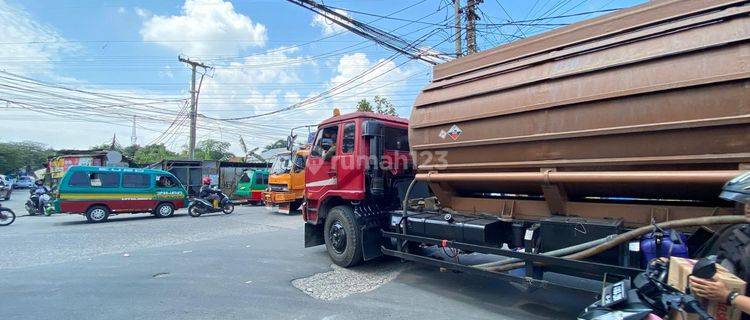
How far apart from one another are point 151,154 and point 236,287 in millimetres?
44069

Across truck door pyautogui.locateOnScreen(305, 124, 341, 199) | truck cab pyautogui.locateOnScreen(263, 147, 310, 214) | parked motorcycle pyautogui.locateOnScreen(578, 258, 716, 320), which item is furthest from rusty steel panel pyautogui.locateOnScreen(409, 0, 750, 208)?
truck cab pyautogui.locateOnScreen(263, 147, 310, 214)

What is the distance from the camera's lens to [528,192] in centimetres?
422

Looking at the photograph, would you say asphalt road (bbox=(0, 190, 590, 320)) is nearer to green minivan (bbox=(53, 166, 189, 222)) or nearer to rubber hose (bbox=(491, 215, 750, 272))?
rubber hose (bbox=(491, 215, 750, 272))

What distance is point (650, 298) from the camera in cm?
237

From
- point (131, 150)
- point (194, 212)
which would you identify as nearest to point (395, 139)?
point (194, 212)

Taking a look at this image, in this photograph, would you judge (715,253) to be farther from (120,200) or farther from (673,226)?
(120,200)

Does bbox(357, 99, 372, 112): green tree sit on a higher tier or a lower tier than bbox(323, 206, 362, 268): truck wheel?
higher

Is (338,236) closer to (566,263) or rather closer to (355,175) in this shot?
(355,175)

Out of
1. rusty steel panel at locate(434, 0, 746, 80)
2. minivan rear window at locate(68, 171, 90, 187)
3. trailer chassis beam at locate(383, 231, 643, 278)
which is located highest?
rusty steel panel at locate(434, 0, 746, 80)

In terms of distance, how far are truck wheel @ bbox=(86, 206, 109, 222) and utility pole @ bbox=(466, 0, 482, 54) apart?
43.5 feet

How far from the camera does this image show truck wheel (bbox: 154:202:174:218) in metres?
14.2

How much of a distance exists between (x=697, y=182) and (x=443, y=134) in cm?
240

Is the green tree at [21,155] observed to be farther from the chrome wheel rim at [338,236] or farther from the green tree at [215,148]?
the chrome wheel rim at [338,236]

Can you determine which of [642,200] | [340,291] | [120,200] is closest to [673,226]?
[642,200]
